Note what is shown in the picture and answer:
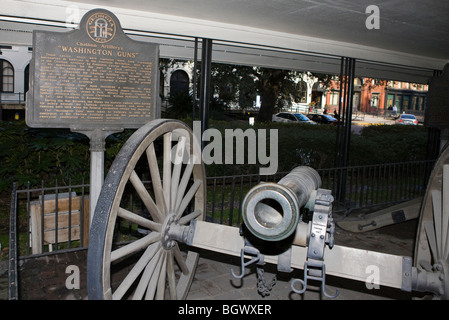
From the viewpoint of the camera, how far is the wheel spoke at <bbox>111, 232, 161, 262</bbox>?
8.95ft

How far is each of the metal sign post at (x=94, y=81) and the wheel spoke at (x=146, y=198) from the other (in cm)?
96

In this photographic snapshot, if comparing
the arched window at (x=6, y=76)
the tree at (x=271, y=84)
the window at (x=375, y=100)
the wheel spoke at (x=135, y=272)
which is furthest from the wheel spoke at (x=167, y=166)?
the window at (x=375, y=100)

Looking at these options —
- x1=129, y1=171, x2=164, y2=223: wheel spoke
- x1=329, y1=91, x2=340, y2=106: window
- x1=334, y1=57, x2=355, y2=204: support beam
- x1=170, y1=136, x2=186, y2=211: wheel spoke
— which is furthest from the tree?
x1=329, y1=91, x2=340, y2=106: window

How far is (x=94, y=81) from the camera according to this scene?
3.79 m

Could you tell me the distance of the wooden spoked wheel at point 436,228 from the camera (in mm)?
3179

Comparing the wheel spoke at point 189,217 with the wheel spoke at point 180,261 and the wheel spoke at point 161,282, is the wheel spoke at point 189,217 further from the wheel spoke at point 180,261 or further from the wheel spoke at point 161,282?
the wheel spoke at point 161,282

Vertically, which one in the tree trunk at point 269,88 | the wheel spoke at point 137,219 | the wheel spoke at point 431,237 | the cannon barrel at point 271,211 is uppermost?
the tree trunk at point 269,88

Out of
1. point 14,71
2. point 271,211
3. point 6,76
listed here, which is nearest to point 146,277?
point 271,211

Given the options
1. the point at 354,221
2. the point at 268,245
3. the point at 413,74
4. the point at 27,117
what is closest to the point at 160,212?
the point at 268,245

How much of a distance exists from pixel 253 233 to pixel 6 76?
33777 mm

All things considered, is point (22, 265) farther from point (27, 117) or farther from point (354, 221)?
point (354, 221)

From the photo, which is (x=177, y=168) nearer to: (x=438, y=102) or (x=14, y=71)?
(x=438, y=102)

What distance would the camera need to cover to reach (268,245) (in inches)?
123

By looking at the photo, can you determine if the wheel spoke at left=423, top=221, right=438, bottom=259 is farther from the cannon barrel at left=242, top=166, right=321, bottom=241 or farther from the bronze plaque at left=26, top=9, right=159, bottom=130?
the bronze plaque at left=26, top=9, right=159, bottom=130
